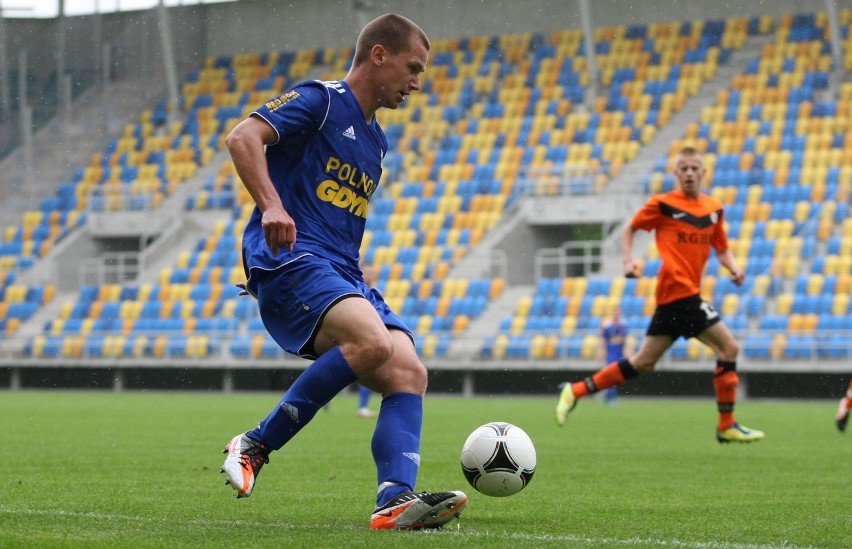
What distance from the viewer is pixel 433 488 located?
7.47 meters

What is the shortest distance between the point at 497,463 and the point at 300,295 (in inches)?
50.0

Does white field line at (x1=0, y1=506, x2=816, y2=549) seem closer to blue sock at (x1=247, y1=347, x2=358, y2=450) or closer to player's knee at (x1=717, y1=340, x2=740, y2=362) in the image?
blue sock at (x1=247, y1=347, x2=358, y2=450)

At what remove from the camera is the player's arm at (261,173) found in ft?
16.2

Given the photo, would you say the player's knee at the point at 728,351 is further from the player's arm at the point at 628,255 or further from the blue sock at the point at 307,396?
the blue sock at the point at 307,396

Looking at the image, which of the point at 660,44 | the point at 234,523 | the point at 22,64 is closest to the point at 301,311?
the point at 234,523

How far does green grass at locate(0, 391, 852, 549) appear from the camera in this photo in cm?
502

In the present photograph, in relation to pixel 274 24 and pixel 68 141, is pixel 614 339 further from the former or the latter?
pixel 68 141

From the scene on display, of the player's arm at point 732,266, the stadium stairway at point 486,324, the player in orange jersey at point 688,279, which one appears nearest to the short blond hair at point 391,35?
the player in orange jersey at point 688,279

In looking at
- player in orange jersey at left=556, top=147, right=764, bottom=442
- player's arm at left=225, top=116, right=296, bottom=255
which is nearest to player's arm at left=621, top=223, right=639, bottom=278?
player in orange jersey at left=556, top=147, right=764, bottom=442

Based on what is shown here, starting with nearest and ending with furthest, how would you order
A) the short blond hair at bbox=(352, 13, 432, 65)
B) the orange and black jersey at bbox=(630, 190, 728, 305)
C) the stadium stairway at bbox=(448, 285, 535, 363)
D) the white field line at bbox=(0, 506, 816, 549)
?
the white field line at bbox=(0, 506, 816, 549) → the short blond hair at bbox=(352, 13, 432, 65) → the orange and black jersey at bbox=(630, 190, 728, 305) → the stadium stairway at bbox=(448, 285, 535, 363)

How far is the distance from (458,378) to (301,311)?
71.1ft

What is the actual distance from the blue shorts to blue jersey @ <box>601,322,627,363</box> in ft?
58.3

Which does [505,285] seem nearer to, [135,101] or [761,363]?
[761,363]

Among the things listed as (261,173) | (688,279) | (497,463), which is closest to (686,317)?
(688,279)
